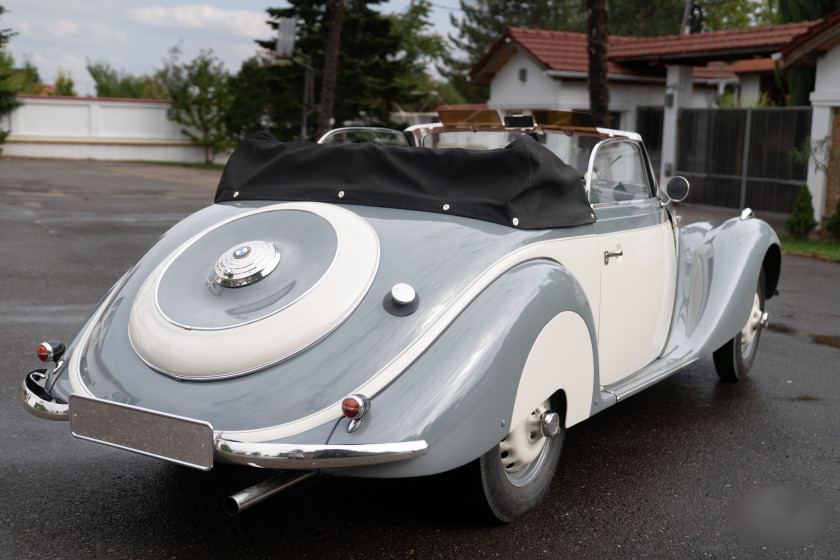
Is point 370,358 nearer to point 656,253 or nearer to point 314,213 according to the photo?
point 314,213

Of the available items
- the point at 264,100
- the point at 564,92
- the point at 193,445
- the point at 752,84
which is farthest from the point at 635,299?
the point at 264,100

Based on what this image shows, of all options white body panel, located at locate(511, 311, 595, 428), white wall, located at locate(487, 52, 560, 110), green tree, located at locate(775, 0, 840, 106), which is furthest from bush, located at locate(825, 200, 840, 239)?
white body panel, located at locate(511, 311, 595, 428)

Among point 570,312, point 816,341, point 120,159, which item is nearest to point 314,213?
point 570,312

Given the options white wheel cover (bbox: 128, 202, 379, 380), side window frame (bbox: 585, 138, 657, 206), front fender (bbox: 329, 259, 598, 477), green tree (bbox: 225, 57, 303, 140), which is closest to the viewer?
front fender (bbox: 329, 259, 598, 477)

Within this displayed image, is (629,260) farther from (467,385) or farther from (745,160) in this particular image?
(745,160)

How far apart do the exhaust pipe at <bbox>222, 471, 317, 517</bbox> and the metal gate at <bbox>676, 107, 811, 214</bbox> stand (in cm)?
1445

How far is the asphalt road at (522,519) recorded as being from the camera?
3.42 metres

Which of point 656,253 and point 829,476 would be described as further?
point 656,253

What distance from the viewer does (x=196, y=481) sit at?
4008 millimetres

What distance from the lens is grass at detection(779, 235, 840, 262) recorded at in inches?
488

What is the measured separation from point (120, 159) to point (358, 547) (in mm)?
35199

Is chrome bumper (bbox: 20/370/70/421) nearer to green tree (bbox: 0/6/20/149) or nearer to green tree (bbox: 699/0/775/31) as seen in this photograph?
green tree (bbox: 0/6/20/149)

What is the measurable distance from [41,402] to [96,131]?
35.0 m

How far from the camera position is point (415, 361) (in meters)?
3.20
